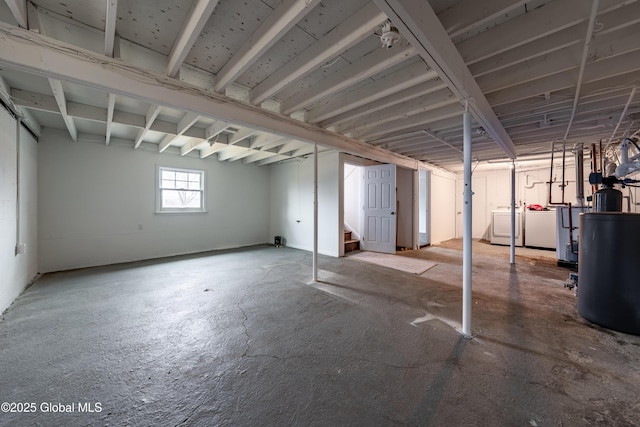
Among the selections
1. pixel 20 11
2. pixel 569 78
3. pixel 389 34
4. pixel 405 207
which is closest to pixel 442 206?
pixel 405 207

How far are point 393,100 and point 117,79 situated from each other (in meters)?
2.75

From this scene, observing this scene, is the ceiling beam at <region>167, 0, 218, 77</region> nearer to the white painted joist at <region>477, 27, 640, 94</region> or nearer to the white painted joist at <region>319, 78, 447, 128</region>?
the white painted joist at <region>319, 78, 447, 128</region>

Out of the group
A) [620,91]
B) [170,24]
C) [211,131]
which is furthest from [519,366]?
[211,131]

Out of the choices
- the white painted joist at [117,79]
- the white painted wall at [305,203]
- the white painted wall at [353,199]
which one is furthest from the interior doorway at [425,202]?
the white painted joist at [117,79]

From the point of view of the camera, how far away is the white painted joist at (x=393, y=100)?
8.52 feet

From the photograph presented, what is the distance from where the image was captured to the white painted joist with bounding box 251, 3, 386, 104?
5.48 feet

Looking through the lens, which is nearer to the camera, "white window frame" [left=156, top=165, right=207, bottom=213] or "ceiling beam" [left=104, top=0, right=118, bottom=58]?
"ceiling beam" [left=104, top=0, right=118, bottom=58]

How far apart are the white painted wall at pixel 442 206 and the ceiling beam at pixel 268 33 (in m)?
6.20

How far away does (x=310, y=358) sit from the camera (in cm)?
183

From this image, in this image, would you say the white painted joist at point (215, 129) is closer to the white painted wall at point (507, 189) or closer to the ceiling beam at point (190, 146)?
the ceiling beam at point (190, 146)

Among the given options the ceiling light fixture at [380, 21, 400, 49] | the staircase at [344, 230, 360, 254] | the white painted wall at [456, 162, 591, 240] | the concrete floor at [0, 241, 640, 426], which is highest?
the ceiling light fixture at [380, 21, 400, 49]

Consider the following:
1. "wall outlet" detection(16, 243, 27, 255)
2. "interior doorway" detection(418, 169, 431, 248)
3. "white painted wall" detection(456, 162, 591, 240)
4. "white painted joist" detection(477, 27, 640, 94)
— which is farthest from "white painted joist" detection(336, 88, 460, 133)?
"white painted wall" detection(456, 162, 591, 240)

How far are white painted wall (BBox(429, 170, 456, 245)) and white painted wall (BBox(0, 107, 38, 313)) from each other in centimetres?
790

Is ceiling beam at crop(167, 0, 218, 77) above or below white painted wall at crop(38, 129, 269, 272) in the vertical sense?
above
